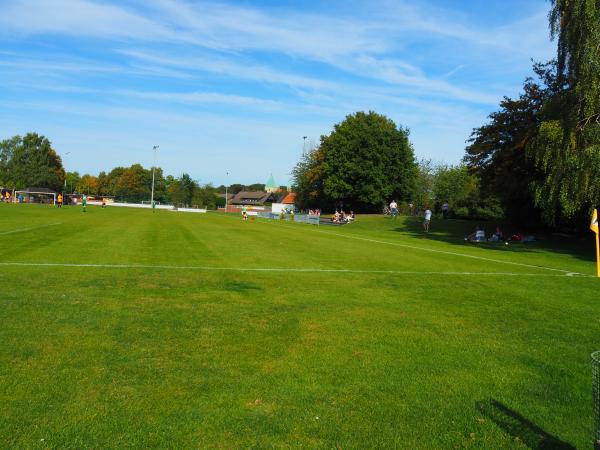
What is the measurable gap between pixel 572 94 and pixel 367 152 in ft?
157

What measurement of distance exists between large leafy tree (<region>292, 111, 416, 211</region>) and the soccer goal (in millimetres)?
Answer: 59918

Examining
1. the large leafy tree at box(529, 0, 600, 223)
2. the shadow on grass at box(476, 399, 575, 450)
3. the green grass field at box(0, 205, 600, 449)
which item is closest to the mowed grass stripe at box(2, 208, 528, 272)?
the green grass field at box(0, 205, 600, 449)

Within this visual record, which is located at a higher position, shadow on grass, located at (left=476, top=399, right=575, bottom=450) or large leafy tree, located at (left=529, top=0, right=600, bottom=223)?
large leafy tree, located at (left=529, top=0, right=600, bottom=223)

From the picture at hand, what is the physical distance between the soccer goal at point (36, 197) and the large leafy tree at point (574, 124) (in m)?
96.8

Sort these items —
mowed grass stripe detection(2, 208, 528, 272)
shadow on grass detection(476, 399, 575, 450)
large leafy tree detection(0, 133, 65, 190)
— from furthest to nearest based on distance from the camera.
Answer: large leafy tree detection(0, 133, 65, 190) → mowed grass stripe detection(2, 208, 528, 272) → shadow on grass detection(476, 399, 575, 450)

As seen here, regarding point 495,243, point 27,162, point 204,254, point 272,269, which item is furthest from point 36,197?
point 272,269

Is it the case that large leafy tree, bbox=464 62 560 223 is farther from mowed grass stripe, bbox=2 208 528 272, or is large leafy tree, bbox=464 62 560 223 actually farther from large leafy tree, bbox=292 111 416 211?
large leafy tree, bbox=292 111 416 211

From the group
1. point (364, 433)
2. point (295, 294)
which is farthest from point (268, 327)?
point (364, 433)

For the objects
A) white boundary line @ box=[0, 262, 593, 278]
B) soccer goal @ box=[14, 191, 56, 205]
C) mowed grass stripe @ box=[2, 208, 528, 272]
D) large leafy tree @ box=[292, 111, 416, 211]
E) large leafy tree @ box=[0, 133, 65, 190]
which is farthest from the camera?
large leafy tree @ box=[0, 133, 65, 190]

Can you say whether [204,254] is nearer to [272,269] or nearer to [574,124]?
[272,269]

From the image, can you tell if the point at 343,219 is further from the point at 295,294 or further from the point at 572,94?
the point at 295,294

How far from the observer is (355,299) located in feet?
34.6

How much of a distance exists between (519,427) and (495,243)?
95.2 feet

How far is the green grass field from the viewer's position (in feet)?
14.8
